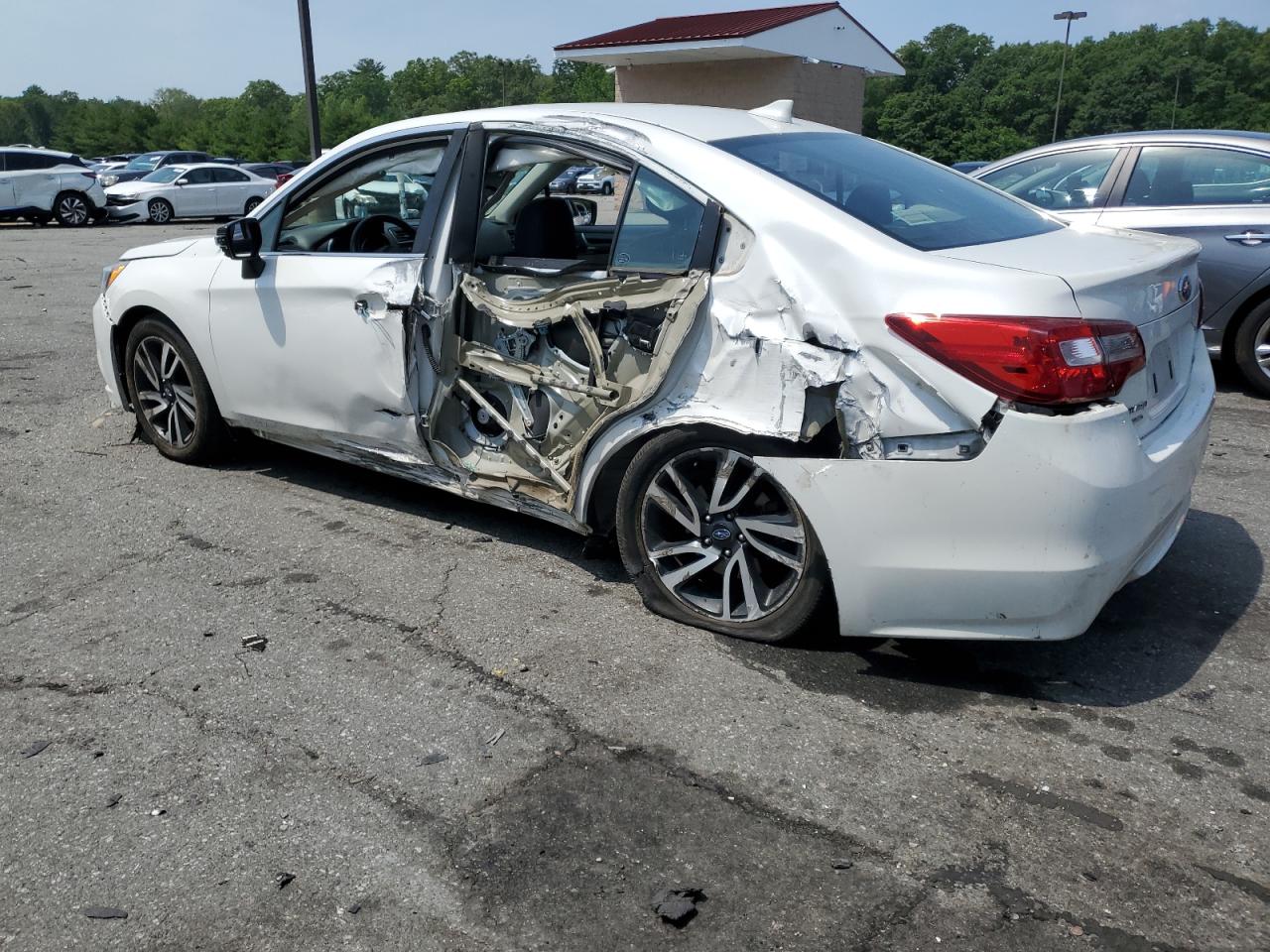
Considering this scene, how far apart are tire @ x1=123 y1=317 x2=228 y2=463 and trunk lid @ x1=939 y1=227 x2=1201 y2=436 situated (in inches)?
144

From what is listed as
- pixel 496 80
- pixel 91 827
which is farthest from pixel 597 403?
pixel 496 80

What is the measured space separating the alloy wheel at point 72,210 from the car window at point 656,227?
2679 cm

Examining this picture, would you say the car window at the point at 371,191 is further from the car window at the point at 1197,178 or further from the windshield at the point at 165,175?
the windshield at the point at 165,175

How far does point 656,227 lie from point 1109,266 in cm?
142

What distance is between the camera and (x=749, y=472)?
140 inches

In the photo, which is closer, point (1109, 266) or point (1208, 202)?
point (1109, 266)

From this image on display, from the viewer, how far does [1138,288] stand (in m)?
3.30

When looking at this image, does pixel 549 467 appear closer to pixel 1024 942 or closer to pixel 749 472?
pixel 749 472

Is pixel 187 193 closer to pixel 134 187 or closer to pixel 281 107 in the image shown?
pixel 134 187

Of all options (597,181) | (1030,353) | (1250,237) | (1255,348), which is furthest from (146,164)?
(1030,353)

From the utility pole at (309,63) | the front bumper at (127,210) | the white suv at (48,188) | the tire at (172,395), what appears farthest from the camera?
the front bumper at (127,210)

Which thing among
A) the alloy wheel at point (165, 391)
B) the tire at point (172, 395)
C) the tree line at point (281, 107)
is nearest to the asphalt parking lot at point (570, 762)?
the tire at point (172, 395)

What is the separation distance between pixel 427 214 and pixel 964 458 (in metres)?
2.33

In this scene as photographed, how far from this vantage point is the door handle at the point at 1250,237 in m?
6.94
